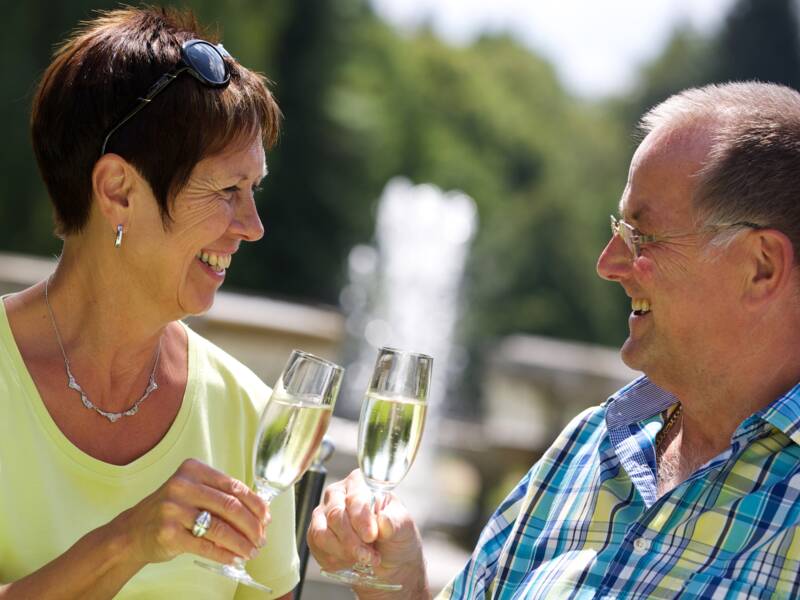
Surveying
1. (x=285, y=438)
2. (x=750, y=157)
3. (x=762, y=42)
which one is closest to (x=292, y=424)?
(x=285, y=438)

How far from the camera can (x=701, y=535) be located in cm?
284

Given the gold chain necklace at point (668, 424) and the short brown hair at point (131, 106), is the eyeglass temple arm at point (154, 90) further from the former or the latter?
the gold chain necklace at point (668, 424)

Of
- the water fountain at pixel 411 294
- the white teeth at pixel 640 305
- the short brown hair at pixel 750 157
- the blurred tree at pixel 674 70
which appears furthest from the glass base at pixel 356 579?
the blurred tree at pixel 674 70

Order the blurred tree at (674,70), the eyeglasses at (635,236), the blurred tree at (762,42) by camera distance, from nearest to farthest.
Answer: the eyeglasses at (635,236)
the blurred tree at (762,42)
the blurred tree at (674,70)

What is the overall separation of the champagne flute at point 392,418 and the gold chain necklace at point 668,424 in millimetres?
745

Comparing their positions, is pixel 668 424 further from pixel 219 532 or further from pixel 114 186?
pixel 114 186

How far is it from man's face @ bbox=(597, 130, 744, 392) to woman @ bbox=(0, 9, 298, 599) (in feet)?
3.18

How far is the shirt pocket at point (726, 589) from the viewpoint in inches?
107

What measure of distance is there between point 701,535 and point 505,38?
2265 inches

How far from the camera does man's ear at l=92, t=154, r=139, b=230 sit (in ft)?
10.5

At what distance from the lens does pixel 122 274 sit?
128 inches

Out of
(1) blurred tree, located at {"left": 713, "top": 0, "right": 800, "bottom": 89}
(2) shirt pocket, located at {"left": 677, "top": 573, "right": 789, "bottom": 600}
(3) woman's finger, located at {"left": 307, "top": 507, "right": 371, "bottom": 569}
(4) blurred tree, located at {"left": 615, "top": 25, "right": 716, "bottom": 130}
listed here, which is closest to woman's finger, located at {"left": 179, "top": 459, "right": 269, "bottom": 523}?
(3) woman's finger, located at {"left": 307, "top": 507, "right": 371, "bottom": 569}

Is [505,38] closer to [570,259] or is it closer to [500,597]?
[570,259]

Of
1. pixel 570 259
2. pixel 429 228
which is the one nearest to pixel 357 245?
pixel 429 228
